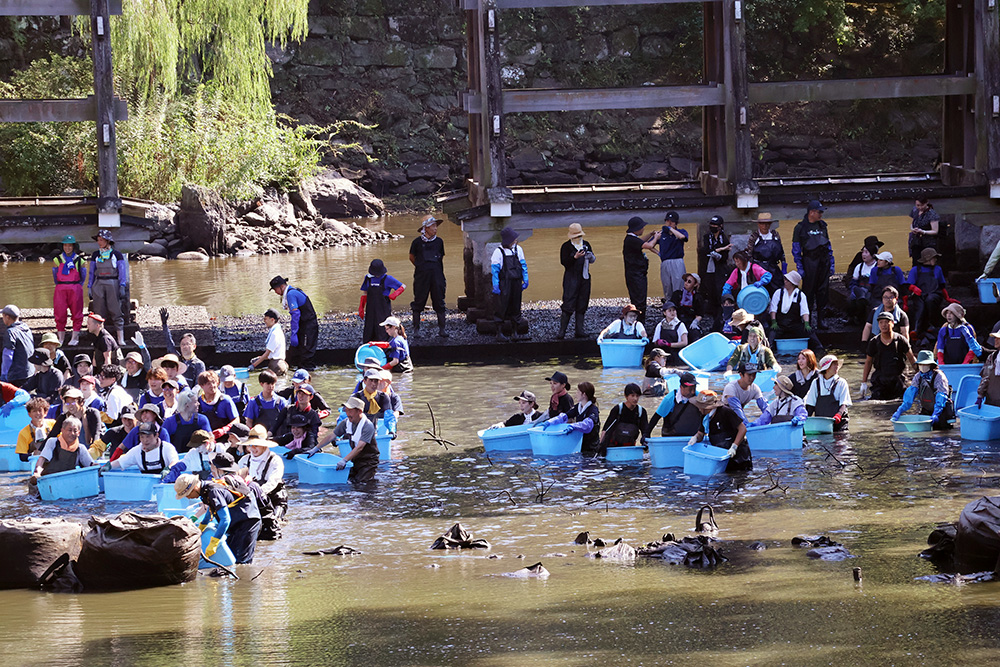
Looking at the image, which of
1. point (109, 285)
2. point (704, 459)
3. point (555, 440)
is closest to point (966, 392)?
point (704, 459)

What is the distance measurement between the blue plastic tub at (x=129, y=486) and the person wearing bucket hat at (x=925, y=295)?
10.7 metres

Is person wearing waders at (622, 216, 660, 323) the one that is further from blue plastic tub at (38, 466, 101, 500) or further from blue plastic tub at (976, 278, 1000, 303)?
blue plastic tub at (38, 466, 101, 500)

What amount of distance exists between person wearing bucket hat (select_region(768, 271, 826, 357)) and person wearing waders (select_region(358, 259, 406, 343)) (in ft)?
17.3

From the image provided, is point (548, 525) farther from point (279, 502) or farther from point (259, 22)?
point (259, 22)

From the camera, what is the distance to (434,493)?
12547mm

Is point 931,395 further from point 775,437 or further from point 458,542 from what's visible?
point 458,542

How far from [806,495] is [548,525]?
2441mm

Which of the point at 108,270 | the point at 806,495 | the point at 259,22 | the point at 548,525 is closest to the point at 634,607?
the point at 548,525

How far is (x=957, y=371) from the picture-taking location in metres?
15.2

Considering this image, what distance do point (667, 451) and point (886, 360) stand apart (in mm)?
3971

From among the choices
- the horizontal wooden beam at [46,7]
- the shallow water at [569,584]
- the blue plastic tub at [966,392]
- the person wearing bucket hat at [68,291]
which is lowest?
the shallow water at [569,584]

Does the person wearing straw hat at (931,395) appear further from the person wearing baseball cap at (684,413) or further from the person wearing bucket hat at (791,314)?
the person wearing bucket hat at (791,314)

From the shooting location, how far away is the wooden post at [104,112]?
1964 centimetres

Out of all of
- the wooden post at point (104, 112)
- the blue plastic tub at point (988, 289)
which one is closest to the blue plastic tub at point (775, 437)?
the blue plastic tub at point (988, 289)
